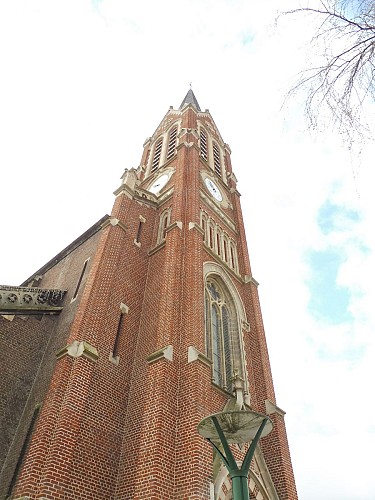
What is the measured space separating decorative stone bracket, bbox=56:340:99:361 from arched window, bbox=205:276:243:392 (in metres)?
4.55

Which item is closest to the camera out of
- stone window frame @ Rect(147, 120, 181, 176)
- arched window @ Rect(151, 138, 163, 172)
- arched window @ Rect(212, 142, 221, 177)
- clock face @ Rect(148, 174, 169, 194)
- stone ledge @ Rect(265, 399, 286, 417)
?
stone ledge @ Rect(265, 399, 286, 417)

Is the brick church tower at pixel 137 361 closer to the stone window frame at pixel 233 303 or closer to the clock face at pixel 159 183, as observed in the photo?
the stone window frame at pixel 233 303

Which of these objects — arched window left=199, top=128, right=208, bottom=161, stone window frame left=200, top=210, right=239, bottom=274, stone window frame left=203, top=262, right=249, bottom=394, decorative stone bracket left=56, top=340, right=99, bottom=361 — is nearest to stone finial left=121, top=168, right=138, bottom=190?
stone window frame left=200, top=210, right=239, bottom=274

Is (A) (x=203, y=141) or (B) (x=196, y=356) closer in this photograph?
(B) (x=196, y=356)

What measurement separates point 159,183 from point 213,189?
11.2ft

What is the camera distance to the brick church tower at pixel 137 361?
9.19 m

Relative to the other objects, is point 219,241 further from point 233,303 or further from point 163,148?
point 163,148

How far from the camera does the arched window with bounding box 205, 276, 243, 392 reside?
547 inches

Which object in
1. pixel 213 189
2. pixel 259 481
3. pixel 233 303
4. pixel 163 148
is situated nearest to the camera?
pixel 259 481

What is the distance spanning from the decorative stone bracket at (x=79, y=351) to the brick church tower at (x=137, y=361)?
0.20ft

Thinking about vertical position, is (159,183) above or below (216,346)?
above

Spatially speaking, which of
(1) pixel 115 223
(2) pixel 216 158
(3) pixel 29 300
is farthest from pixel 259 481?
(2) pixel 216 158

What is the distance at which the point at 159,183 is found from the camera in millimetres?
22922

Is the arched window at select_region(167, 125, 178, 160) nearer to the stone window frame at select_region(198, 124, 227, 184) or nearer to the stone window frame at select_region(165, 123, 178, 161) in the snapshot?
the stone window frame at select_region(165, 123, 178, 161)
